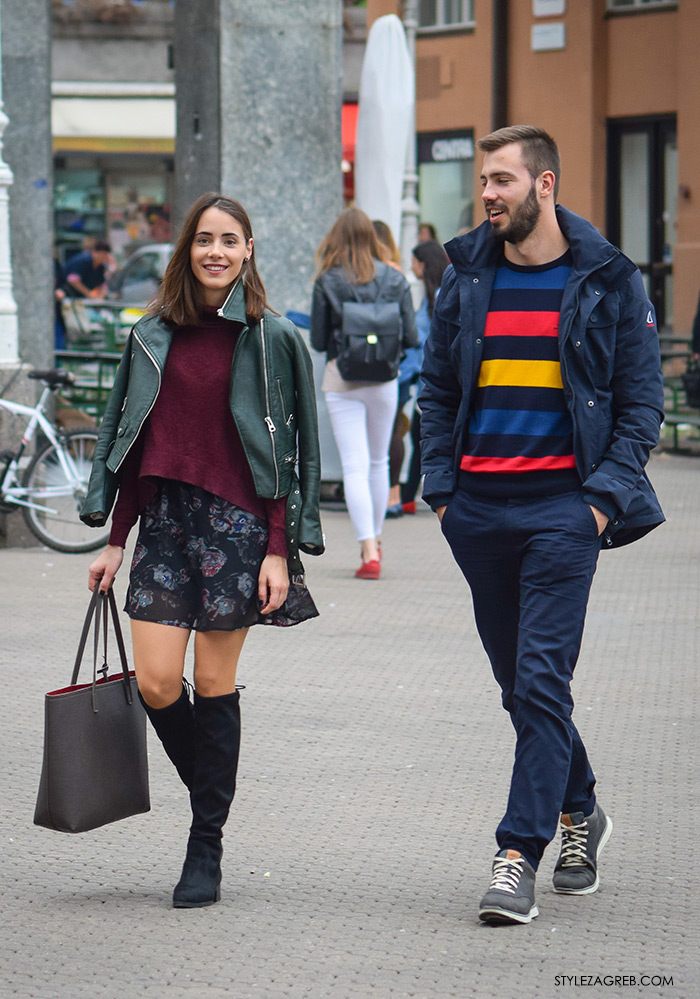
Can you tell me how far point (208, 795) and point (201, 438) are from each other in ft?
2.90

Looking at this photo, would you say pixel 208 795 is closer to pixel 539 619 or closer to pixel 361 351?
pixel 539 619

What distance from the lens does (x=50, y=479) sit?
33.8 feet

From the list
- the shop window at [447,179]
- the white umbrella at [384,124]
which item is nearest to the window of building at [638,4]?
the shop window at [447,179]

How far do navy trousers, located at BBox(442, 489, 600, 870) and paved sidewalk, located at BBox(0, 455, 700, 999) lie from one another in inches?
11.2

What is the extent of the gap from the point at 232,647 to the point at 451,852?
38.4 inches

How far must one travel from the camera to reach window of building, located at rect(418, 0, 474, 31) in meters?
28.3

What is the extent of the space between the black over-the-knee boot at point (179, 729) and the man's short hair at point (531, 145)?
1551 millimetres

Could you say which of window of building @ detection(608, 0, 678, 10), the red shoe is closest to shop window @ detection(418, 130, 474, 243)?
window of building @ detection(608, 0, 678, 10)

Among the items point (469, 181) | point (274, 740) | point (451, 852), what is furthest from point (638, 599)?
point (469, 181)

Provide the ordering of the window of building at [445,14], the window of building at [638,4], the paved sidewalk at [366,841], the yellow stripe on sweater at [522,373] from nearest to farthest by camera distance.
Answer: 1. the paved sidewalk at [366,841]
2. the yellow stripe on sweater at [522,373]
3. the window of building at [638,4]
4. the window of building at [445,14]

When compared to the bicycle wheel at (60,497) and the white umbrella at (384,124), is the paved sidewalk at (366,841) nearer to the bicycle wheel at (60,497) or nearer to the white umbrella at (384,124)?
the bicycle wheel at (60,497)

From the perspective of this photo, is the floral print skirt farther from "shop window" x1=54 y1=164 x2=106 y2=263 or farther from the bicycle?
"shop window" x1=54 y1=164 x2=106 y2=263

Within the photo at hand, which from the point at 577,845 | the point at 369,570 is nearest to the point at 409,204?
the point at 369,570

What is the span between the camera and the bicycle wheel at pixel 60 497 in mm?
10258
